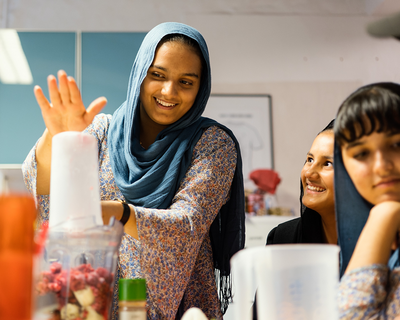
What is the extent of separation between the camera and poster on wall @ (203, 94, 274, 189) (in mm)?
3443

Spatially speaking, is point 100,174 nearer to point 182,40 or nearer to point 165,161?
point 165,161

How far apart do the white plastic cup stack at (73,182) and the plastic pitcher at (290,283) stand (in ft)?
0.87

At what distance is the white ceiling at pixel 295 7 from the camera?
3.48m

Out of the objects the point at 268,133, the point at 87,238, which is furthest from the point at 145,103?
the point at 268,133

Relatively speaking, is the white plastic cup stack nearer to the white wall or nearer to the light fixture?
the light fixture

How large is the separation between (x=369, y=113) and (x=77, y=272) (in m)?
0.50

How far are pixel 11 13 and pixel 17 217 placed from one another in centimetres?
322

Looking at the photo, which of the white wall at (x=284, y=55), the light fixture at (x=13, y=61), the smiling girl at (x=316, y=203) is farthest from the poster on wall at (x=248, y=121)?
the smiling girl at (x=316, y=203)

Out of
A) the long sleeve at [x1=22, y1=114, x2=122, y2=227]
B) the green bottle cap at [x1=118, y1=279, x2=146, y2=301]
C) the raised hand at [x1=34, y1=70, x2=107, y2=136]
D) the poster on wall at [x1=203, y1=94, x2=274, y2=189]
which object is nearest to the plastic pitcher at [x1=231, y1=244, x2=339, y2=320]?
the green bottle cap at [x1=118, y1=279, x2=146, y2=301]

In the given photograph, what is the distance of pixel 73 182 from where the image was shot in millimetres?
694

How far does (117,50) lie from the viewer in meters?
2.83

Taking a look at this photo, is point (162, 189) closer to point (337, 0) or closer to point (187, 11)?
point (187, 11)

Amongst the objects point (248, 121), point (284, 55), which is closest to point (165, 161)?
A: point (248, 121)

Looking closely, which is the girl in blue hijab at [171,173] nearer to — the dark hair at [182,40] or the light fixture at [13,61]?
the dark hair at [182,40]
